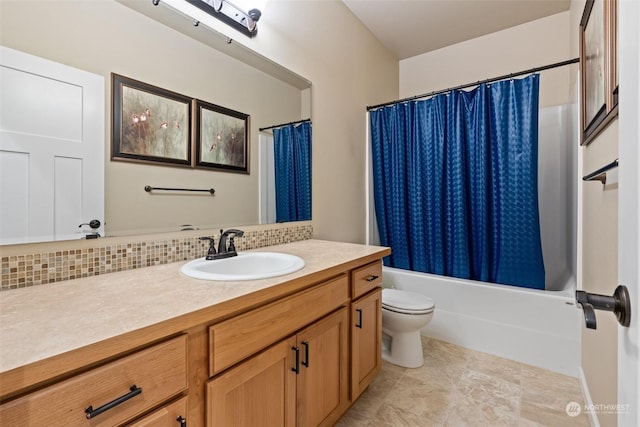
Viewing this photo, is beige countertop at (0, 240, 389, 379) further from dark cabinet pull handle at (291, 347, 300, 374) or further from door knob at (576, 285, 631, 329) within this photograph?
door knob at (576, 285, 631, 329)

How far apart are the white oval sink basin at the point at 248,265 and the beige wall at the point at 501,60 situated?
2.63m

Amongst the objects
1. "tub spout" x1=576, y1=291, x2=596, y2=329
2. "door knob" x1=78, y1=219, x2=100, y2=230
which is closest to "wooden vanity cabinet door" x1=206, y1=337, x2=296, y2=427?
"door knob" x1=78, y1=219, x2=100, y2=230

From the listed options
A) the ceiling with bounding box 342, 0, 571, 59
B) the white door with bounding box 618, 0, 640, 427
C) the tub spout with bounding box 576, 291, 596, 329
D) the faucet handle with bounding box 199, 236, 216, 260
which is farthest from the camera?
the ceiling with bounding box 342, 0, 571, 59

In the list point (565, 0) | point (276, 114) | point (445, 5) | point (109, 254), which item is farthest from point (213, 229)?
point (565, 0)

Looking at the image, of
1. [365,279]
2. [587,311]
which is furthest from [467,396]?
[587,311]

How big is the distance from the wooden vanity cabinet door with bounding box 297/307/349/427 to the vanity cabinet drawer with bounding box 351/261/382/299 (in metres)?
0.12

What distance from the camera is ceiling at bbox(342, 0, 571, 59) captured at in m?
2.33

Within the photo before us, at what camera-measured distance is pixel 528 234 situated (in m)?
2.10

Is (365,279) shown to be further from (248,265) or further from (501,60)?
(501,60)

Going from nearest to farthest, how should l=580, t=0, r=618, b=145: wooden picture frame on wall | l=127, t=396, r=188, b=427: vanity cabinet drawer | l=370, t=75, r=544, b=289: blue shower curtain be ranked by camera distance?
l=127, t=396, r=188, b=427: vanity cabinet drawer → l=580, t=0, r=618, b=145: wooden picture frame on wall → l=370, t=75, r=544, b=289: blue shower curtain

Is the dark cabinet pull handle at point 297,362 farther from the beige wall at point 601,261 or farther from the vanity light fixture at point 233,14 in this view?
the vanity light fixture at point 233,14

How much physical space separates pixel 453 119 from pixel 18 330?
8.46 feet

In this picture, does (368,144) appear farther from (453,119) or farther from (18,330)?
(18,330)
